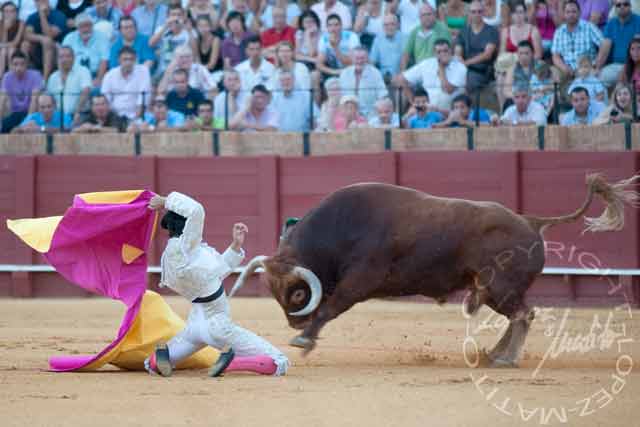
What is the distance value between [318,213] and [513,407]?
2408 mm

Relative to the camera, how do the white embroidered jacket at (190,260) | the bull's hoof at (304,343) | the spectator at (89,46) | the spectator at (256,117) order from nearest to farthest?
the white embroidered jacket at (190,260), the bull's hoof at (304,343), the spectator at (256,117), the spectator at (89,46)

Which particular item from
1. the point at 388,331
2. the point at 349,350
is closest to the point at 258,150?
the point at 388,331

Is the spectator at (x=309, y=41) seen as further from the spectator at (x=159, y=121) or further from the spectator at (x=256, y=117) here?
the spectator at (x=159, y=121)

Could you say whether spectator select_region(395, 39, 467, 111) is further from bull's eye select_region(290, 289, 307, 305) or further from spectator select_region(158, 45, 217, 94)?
bull's eye select_region(290, 289, 307, 305)

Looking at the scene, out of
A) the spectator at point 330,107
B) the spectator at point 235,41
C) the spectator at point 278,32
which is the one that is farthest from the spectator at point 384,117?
the spectator at point 235,41

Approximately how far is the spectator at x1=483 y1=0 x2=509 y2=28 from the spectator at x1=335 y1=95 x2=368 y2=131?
5.37ft

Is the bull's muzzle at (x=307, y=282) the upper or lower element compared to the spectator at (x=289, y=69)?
lower

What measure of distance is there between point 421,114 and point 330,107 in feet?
3.32

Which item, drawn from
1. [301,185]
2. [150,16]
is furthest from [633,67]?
[150,16]

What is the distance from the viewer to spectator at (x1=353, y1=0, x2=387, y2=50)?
11.9m

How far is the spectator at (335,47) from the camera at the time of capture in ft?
38.5

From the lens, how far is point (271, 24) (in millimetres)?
12367

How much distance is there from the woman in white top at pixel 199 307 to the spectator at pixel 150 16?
6.93 m

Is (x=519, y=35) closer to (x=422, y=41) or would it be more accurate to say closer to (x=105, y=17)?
(x=422, y=41)
